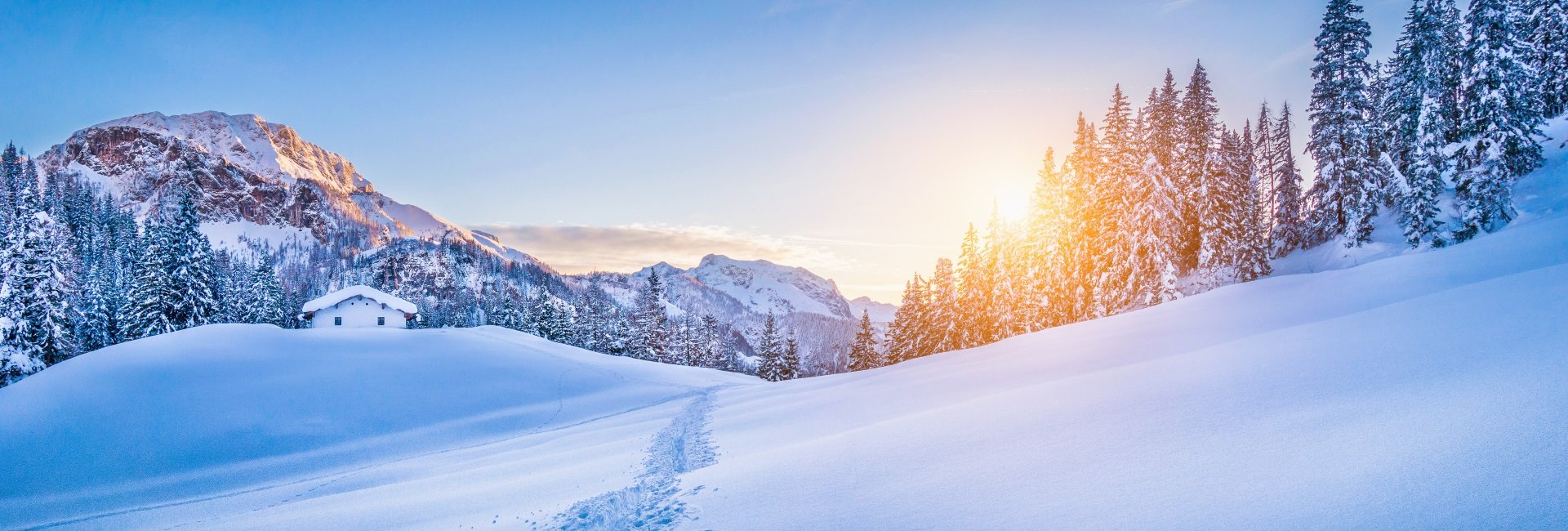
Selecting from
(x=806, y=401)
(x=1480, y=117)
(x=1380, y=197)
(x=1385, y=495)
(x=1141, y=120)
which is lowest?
(x=806, y=401)

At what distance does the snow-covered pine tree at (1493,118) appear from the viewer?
2486cm

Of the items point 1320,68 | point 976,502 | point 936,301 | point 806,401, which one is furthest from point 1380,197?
point 976,502

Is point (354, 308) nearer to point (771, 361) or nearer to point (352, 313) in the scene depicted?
point (352, 313)

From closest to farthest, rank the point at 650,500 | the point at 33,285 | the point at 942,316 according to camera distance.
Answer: the point at 650,500, the point at 33,285, the point at 942,316

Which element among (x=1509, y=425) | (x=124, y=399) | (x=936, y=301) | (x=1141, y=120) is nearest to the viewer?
(x=1509, y=425)

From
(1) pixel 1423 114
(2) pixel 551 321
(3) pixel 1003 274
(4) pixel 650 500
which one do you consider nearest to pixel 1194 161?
(1) pixel 1423 114

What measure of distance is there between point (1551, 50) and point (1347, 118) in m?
13.7

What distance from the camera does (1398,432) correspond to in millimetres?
4707

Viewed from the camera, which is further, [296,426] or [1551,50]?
[1551,50]

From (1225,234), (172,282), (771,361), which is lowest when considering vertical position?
(771,361)

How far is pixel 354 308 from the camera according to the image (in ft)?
174

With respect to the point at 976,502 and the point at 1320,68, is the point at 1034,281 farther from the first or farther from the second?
the point at 976,502

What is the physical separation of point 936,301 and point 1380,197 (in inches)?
987

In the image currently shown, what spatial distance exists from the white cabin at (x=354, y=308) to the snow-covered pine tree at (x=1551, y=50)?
79.8m
